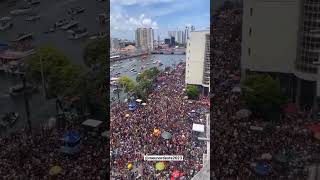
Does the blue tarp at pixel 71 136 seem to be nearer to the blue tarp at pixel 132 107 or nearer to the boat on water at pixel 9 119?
the boat on water at pixel 9 119

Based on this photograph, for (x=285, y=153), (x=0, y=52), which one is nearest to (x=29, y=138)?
(x=0, y=52)

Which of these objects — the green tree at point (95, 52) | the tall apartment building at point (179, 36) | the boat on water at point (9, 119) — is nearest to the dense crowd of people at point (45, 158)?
the boat on water at point (9, 119)

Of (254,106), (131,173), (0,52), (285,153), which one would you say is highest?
(0,52)

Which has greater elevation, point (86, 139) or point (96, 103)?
point (96, 103)

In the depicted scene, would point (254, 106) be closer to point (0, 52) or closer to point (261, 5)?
point (261, 5)

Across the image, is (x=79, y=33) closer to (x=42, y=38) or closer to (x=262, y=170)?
(x=42, y=38)

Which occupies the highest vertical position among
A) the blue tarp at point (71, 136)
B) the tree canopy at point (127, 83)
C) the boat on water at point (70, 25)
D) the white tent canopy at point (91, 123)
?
the boat on water at point (70, 25)
